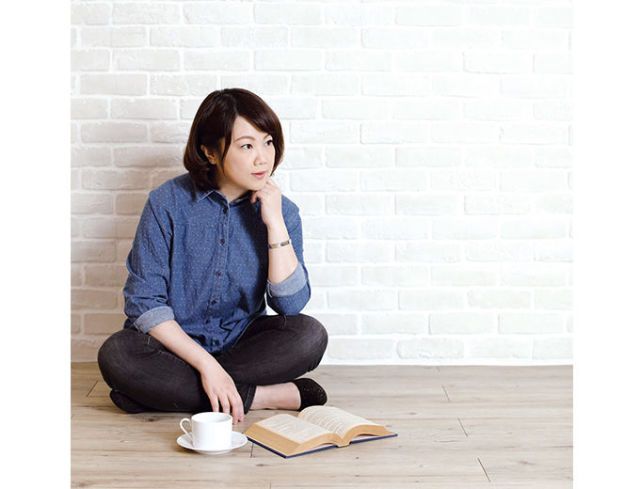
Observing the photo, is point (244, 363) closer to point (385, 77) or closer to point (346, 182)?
point (346, 182)

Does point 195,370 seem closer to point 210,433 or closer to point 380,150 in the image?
point 210,433

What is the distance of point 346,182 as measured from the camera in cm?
256

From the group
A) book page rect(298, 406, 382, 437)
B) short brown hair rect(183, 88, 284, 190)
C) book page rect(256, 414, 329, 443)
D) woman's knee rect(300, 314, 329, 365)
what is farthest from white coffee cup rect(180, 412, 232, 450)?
short brown hair rect(183, 88, 284, 190)

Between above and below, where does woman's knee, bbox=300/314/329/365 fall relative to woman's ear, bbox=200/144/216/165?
below

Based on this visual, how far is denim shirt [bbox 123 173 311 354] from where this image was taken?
6.73 feet

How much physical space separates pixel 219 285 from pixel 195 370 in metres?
0.25

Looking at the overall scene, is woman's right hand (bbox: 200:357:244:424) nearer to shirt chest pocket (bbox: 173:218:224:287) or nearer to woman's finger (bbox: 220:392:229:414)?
woman's finger (bbox: 220:392:229:414)

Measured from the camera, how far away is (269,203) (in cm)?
207

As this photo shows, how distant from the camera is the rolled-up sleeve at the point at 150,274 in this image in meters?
1.99

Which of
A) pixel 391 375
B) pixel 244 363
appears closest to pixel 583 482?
pixel 244 363

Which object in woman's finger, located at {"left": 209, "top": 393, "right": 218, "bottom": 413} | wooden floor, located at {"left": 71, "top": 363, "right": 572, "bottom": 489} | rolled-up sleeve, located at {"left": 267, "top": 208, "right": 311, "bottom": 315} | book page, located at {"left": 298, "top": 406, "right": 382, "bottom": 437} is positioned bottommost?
wooden floor, located at {"left": 71, "top": 363, "right": 572, "bottom": 489}

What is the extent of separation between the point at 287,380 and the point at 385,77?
3.45 feet

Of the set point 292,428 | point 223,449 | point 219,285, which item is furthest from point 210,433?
point 219,285
